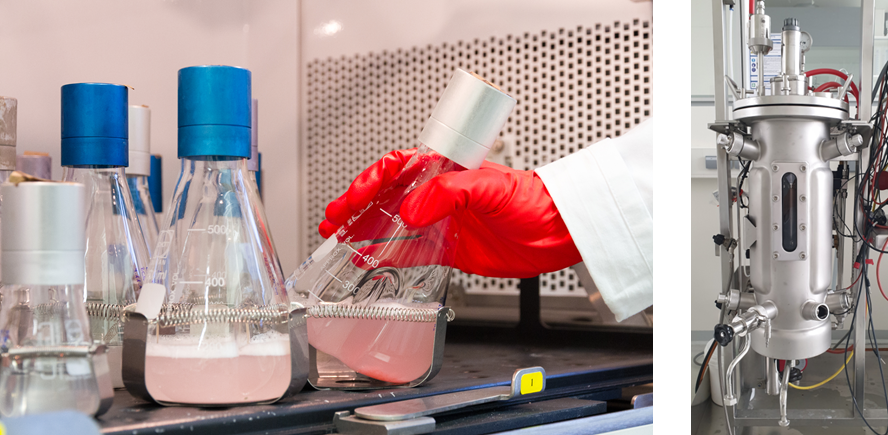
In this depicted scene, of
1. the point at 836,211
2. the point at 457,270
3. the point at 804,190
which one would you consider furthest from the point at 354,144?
the point at 836,211

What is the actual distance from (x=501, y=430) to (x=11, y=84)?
21.6 inches

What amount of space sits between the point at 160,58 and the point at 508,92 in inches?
15.8

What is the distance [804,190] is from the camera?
52.2 inches

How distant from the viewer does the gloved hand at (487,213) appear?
458 mm

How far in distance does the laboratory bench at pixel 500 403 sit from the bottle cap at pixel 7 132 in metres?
0.22

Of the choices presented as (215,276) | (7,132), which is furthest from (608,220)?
(7,132)

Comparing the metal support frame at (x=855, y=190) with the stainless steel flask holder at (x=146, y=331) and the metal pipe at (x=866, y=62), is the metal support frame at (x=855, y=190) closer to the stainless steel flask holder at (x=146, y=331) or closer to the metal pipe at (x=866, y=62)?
the metal pipe at (x=866, y=62)

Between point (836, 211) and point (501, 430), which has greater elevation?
point (836, 211)

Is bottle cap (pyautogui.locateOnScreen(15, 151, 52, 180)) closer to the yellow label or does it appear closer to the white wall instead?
the white wall

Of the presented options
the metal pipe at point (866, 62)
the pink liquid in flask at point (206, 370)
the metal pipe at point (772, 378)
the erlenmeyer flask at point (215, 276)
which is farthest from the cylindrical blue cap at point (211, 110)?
the metal pipe at point (772, 378)

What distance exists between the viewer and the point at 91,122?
0.40m

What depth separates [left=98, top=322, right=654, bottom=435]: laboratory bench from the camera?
326 mm

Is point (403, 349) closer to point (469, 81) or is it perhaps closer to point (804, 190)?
point (469, 81)

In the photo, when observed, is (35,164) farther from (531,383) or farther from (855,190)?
(855,190)
